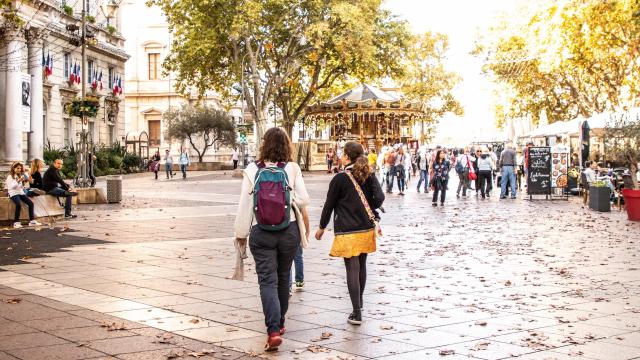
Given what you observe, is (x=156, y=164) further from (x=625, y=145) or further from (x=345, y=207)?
(x=345, y=207)

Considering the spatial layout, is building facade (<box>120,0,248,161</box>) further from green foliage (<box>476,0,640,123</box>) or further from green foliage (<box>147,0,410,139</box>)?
green foliage (<box>476,0,640,123</box>)

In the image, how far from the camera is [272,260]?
652cm

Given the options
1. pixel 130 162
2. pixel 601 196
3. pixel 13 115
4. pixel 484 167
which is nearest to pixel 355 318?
pixel 601 196

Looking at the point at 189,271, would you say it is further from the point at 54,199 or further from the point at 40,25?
the point at 40,25

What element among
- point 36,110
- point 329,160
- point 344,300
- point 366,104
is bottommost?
point 344,300

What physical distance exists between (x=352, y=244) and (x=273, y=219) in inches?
51.0

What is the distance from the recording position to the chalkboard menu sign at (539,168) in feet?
86.3

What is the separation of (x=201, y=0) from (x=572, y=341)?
1462 inches

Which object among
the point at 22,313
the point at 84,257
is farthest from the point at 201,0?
the point at 22,313

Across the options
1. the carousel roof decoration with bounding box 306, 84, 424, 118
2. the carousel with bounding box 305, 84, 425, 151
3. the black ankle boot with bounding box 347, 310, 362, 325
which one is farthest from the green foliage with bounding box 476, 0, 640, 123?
the black ankle boot with bounding box 347, 310, 362, 325

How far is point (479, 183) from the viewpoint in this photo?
28125 mm

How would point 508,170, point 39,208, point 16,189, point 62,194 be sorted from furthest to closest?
point 508,170
point 62,194
point 39,208
point 16,189

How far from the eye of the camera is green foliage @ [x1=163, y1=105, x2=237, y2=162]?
195ft

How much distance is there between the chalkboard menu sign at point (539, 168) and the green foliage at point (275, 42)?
1816cm
